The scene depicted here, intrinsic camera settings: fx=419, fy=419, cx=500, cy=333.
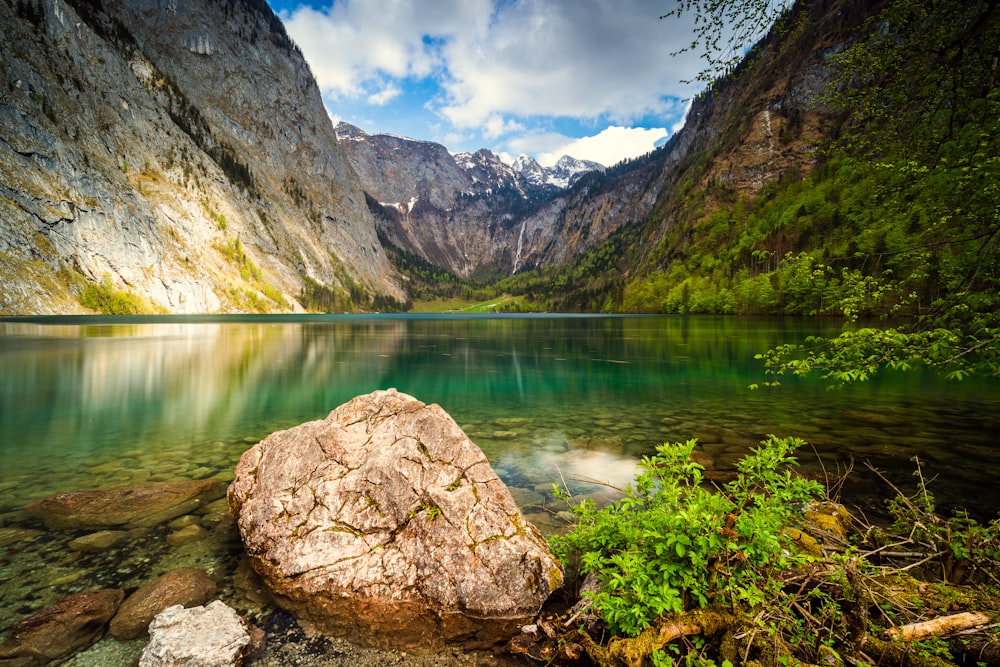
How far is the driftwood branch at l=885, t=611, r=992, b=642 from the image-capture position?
402 centimetres

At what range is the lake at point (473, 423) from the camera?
27.5 feet

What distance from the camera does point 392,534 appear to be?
7.20 metres

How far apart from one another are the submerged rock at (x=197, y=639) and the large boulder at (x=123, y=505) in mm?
4703

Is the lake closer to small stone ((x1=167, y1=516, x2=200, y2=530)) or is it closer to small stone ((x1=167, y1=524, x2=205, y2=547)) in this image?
small stone ((x1=167, y1=524, x2=205, y2=547))

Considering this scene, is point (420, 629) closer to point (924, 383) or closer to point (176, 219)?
point (924, 383)

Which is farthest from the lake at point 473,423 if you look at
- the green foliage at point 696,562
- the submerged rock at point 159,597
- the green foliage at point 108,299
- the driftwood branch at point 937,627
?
the green foliage at point 108,299

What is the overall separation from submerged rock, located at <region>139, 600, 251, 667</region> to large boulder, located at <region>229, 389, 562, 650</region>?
3.25 feet

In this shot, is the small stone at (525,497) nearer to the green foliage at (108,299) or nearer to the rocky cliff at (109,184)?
the rocky cliff at (109,184)

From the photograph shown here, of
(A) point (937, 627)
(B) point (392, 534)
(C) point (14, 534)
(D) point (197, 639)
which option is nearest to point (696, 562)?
(A) point (937, 627)

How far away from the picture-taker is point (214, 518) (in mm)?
9172

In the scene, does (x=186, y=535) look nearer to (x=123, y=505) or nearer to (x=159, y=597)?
(x=159, y=597)

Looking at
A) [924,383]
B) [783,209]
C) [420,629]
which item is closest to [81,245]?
[420,629]

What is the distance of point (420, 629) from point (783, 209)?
15914 cm

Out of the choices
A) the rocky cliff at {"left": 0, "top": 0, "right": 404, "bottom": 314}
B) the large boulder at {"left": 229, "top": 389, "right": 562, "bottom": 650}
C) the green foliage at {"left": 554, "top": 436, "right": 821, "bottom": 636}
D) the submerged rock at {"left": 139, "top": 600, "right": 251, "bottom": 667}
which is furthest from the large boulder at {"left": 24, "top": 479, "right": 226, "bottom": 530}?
the rocky cliff at {"left": 0, "top": 0, "right": 404, "bottom": 314}
